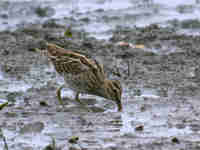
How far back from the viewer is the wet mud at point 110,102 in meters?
6.32

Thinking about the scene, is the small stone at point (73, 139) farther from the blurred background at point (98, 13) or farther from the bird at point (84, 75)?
the blurred background at point (98, 13)

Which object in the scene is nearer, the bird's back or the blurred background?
the bird's back

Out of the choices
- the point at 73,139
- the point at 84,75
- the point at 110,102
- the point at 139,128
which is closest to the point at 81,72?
the point at 84,75

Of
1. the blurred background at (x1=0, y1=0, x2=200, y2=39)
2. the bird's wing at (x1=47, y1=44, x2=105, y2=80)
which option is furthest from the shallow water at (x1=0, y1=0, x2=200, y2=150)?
the blurred background at (x1=0, y1=0, x2=200, y2=39)

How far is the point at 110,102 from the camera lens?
7.96 metres

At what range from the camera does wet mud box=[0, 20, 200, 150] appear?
6.32 meters

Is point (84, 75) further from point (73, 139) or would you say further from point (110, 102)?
point (73, 139)

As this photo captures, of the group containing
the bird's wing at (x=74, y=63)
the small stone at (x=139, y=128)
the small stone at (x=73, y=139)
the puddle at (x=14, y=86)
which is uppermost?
the bird's wing at (x=74, y=63)

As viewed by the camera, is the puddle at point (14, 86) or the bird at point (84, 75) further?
the puddle at point (14, 86)

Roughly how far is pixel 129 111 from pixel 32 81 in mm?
2146

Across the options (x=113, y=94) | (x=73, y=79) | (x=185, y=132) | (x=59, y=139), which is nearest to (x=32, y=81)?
(x=73, y=79)

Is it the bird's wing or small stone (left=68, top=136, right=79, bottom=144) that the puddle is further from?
small stone (left=68, top=136, right=79, bottom=144)

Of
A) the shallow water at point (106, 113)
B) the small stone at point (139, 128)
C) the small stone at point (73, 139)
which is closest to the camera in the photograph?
the small stone at point (73, 139)

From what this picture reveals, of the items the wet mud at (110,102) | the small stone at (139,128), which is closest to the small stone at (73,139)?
the wet mud at (110,102)
